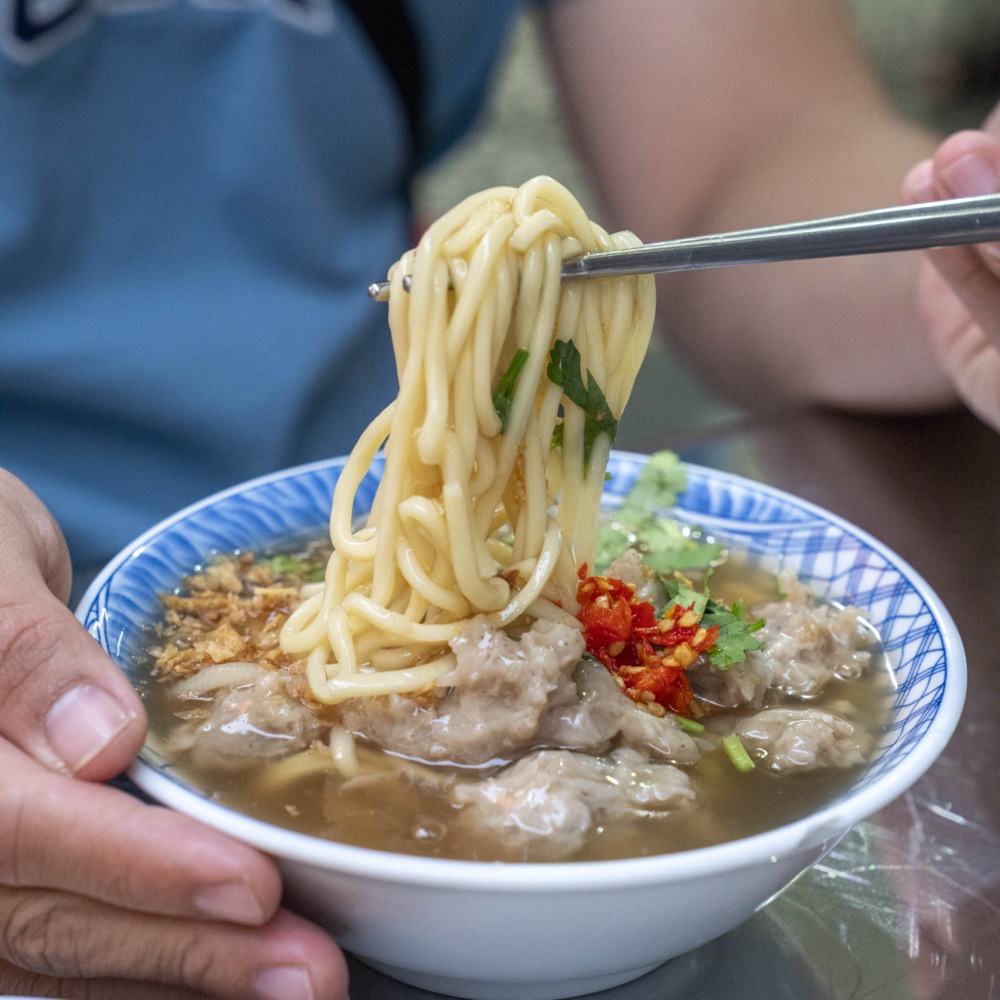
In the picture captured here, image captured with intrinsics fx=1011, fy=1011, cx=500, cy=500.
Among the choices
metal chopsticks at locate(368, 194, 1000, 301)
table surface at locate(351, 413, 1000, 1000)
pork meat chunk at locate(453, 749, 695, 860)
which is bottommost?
table surface at locate(351, 413, 1000, 1000)

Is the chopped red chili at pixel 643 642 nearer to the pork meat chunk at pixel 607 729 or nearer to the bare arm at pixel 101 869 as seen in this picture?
the pork meat chunk at pixel 607 729

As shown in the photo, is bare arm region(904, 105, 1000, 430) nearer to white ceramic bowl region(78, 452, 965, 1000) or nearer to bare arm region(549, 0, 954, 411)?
bare arm region(549, 0, 954, 411)

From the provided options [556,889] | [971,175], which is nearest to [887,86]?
[971,175]

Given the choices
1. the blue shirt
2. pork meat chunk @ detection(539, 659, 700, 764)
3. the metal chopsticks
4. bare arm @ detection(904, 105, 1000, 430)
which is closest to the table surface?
pork meat chunk @ detection(539, 659, 700, 764)

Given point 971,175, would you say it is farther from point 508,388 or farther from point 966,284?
point 508,388

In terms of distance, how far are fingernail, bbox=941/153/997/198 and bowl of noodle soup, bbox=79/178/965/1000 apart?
0.70 meters

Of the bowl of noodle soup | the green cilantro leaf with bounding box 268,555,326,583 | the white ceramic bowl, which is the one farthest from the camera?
the green cilantro leaf with bounding box 268,555,326,583

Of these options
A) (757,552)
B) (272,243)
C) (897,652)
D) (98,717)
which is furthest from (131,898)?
(272,243)

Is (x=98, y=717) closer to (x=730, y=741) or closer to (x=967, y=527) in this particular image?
(x=730, y=741)

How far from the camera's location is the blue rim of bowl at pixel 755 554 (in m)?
1.00

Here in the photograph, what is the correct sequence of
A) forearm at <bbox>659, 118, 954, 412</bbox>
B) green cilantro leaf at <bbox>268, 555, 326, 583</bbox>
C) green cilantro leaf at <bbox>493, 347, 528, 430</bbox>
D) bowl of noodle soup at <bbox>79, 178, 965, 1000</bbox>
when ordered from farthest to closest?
1. forearm at <bbox>659, 118, 954, 412</bbox>
2. green cilantro leaf at <bbox>268, 555, 326, 583</bbox>
3. green cilantro leaf at <bbox>493, 347, 528, 430</bbox>
4. bowl of noodle soup at <bbox>79, 178, 965, 1000</bbox>

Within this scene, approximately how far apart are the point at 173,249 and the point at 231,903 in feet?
6.66

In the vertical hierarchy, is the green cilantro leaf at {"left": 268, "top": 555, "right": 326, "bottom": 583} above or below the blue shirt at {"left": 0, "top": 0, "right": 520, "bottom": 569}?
below

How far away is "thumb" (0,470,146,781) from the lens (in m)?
1.14
